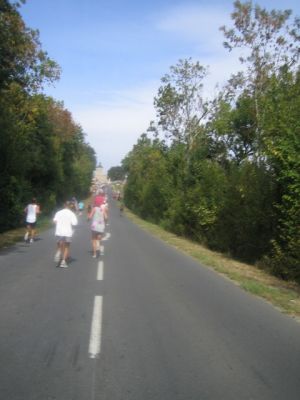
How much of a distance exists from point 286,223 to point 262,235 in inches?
142

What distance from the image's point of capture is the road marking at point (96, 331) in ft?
19.6

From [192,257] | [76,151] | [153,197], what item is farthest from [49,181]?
[192,257]

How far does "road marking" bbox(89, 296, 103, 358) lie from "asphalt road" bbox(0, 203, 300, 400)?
1cm

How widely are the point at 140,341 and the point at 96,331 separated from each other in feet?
2.44

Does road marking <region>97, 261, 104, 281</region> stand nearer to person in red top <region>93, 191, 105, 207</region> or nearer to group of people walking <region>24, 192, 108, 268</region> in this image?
group of people walking <region>24, 192, 108, 268</region>

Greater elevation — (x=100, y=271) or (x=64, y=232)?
(x=64, y=232)

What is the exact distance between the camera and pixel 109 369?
5363 millimetres

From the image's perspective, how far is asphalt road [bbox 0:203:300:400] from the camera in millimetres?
4871

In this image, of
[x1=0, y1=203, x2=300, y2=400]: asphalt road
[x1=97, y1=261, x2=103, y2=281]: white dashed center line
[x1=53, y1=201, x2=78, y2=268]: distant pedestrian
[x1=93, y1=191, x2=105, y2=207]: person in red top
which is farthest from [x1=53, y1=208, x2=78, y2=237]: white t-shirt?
[x1=93, y1=191, x2=105, y2=207]: person in red top

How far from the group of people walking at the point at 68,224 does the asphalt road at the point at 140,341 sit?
1.89 metres

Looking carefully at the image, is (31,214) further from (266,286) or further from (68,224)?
(266,286)

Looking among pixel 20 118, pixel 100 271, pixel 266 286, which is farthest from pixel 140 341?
pixel 20 118

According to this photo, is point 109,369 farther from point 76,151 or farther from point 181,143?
point 76,151

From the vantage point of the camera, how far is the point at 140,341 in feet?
21.2
